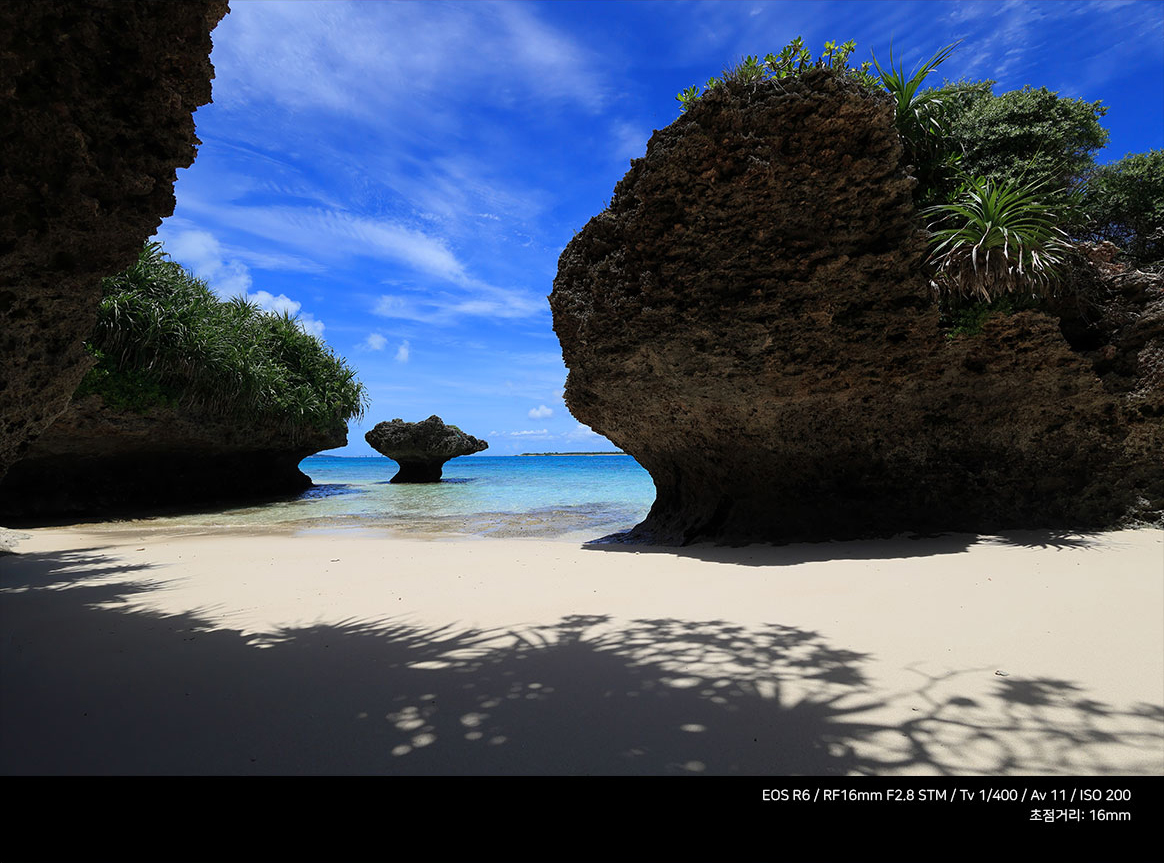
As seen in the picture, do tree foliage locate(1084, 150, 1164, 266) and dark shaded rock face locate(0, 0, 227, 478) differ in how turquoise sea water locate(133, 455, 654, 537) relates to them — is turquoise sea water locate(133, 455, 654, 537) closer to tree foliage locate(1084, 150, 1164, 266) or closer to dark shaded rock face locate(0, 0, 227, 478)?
dark shaded rock face locate(0, 0, 227, 478)

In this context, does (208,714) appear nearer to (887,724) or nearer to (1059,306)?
(887,724)

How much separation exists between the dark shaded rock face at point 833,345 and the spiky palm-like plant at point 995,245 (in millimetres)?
300

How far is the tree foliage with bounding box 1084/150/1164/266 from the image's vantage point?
6.61 metres

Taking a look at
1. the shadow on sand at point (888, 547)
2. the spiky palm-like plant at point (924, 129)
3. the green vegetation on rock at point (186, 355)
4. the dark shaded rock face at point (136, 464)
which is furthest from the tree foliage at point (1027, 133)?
the dark shaded rock face at point (136, 464)

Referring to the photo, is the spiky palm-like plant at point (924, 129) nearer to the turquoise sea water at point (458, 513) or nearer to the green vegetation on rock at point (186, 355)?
the turquoise sea water at point (458, 513)

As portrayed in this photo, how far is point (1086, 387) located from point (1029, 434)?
72 centimetres

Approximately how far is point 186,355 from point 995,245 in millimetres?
17735

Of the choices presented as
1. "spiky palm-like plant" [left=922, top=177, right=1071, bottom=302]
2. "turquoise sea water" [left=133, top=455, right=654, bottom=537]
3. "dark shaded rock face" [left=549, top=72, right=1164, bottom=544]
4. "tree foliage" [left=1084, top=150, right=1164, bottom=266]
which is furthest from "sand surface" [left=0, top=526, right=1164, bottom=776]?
"turquoise sea water" [left=133, top=455, right=654, bottom=537]

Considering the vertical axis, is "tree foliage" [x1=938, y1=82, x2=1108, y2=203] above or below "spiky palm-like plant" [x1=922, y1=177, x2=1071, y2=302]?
above

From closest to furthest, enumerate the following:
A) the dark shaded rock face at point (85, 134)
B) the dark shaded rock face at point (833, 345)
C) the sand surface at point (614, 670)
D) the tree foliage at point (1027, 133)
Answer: the sand surface at point (614, 670) < the dark shaded rock face at point (85, 134) < the dark shaded rock face at point (833, 345) < the tree foliage at point (1027, 133)

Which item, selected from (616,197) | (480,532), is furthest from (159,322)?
(616,197)

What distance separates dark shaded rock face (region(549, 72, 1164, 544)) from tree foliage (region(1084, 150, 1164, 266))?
249 cm

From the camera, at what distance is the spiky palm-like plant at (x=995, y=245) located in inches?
217
